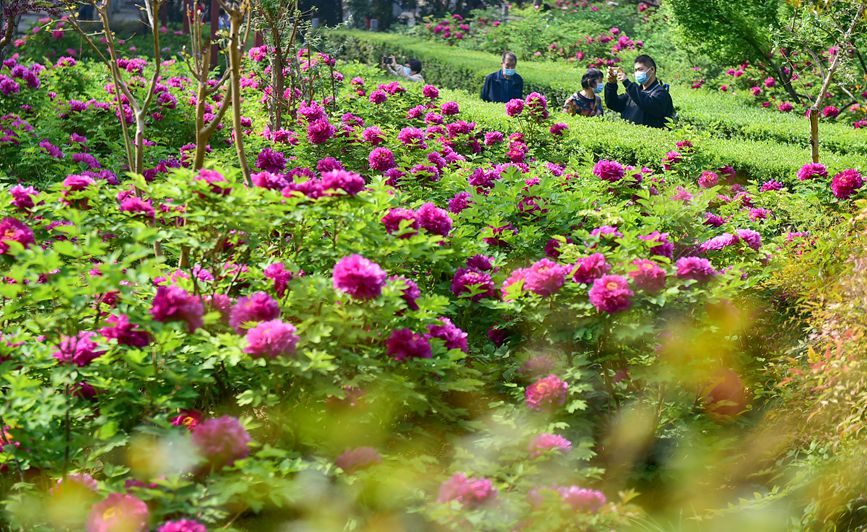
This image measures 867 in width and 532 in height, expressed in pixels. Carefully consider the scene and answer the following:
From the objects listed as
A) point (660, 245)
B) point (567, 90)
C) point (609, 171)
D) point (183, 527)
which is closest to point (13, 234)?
point (183, 527)

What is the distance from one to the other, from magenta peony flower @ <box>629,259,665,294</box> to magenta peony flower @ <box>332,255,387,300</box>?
3.26 feet

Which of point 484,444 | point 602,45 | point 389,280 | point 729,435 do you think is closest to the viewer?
point 389,280

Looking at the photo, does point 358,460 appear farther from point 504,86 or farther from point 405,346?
point 504,86

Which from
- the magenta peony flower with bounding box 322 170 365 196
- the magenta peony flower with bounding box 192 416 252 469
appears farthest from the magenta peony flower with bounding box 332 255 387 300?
the magenta peony flower with bounding box 192 416 252 469

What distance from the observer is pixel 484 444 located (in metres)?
3.00

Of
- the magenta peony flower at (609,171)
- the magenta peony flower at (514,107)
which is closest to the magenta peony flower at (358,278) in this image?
the magenta peony flower at (609,171)

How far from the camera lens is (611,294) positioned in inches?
117

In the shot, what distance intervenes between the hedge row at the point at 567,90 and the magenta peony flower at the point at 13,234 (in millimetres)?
5599

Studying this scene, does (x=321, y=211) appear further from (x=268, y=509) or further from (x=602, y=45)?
(x=602, y=45)

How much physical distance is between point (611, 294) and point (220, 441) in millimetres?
1323

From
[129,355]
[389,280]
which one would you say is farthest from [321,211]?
[129,355]

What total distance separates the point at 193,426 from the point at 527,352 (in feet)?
4.27

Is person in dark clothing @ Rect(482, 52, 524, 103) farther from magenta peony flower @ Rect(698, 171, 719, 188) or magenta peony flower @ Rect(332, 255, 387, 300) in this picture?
magenta peony flower @ Rect(332, 255, 387, 300)

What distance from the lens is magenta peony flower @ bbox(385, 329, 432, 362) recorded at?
9.11ft
